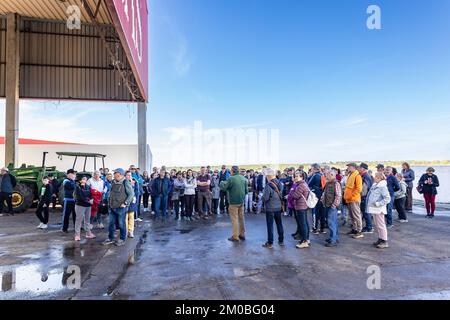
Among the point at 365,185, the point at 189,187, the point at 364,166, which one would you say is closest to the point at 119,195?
the point at 189,187

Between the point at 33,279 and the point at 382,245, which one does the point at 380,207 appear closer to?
the point at 382,245

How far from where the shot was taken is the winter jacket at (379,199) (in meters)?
6.07

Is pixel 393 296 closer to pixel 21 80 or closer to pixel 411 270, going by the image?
pixel 411 270

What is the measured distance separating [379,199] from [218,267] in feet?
12.4

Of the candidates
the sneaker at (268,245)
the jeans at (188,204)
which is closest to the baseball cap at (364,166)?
the sneaker at (268,245)

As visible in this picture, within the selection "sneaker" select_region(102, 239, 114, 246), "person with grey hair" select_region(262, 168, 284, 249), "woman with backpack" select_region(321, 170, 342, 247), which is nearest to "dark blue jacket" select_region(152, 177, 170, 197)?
"sneaker" select_region(102, 239, 114, 246)

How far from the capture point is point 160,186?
31.6ft

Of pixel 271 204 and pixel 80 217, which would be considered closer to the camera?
pixel 271 204

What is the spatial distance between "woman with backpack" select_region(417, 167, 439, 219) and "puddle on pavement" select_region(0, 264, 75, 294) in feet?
34.7

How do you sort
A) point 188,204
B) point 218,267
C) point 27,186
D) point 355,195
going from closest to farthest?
point 218,267 < point 355,195 < point 188,204 < point 27,186

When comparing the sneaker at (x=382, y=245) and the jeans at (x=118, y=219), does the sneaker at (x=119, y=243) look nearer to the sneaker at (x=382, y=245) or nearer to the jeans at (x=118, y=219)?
the jeans at (x=118, y=219)

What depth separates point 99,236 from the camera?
7.22 metres

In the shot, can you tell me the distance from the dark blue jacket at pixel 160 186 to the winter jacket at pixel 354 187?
560cm
